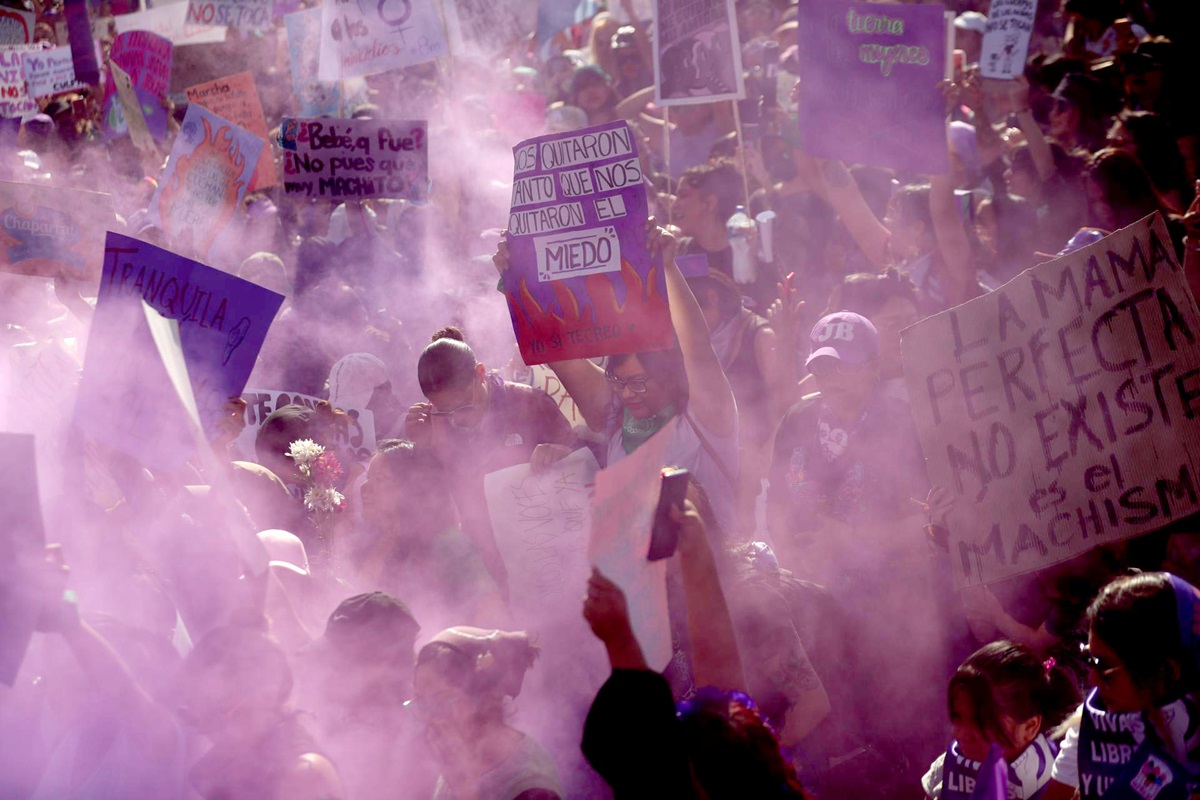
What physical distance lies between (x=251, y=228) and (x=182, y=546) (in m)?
4.62

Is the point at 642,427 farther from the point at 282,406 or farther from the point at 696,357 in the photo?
the point at 282,406

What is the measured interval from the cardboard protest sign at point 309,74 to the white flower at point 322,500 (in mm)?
4738

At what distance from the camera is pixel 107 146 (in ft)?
30.5

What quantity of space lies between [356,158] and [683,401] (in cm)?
377

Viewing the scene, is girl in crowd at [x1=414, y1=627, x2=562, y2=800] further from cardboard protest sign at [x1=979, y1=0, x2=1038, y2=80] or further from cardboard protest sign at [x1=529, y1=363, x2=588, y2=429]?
cardboard protest sign at [x1=979, y1=0, x2=1038, y2=80]

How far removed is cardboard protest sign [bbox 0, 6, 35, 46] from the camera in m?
10.4

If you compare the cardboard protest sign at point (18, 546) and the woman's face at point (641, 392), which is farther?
the woman's face at point (641, 392)

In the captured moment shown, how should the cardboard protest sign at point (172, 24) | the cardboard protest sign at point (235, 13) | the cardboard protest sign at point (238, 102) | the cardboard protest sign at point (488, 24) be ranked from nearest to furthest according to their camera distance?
the cardboard protest sign at point (238, 102), the cardboard protest sign at point (488, 24), the cardboard protest sign at point (235, 13), the cardboard protest sign at point (172, 24)

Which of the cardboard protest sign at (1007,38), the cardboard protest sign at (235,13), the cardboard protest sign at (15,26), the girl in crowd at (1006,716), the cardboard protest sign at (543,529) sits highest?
the cardboard protest sign at (15,26)

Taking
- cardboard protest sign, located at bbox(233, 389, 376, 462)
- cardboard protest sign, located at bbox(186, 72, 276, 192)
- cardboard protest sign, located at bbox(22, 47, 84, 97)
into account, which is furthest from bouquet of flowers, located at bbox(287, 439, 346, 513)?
cardboard protest sign, located at bbox(22, 47, 84, 97)

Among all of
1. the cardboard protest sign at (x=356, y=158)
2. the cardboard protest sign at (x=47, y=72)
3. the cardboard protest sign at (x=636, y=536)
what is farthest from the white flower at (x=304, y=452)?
the cardboard protest sign at (x=47, y=72)

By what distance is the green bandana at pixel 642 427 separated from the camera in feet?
10.2

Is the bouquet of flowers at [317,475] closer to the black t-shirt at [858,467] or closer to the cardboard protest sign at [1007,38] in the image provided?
the black t-shirt at [858,467]

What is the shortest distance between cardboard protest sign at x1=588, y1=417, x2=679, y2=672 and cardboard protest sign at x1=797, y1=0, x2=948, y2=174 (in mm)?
2973
